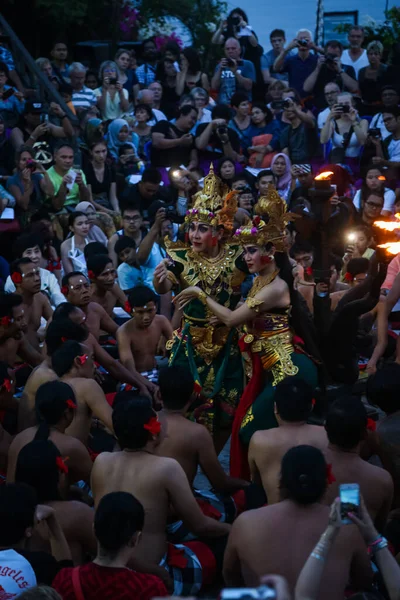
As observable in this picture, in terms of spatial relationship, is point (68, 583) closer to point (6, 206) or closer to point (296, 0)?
point (6, 206)

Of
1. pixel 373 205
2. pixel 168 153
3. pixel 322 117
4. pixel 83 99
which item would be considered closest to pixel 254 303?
pixel 373 205

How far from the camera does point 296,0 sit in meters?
16.5

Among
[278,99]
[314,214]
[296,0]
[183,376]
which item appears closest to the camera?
[183,376]

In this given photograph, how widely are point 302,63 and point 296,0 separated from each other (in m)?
4.53

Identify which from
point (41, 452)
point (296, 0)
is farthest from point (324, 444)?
point (296, 0)

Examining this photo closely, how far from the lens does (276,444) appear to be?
13.5 feet

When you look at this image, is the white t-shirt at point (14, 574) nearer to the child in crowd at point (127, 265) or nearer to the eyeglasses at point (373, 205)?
the child in crowd at point (127, 265)

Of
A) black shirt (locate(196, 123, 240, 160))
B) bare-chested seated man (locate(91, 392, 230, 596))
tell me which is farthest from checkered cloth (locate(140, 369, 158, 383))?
black shirt (locate(196, 123, 240, 160))

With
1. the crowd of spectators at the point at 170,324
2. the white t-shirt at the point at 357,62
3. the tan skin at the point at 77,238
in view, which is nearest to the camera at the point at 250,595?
the crowd of spectators at the point at 170,324

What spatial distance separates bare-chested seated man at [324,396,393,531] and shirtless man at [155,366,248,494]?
65cm

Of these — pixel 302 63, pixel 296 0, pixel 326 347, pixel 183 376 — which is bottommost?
pixel 326 347

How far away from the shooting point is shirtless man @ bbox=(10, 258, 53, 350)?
6.82 m

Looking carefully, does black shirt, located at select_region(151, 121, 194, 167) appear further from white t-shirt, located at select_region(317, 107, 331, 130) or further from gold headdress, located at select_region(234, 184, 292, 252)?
gold headdress, located at select_region(234, 184, 292, 252)

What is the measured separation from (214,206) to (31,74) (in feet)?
22.3
